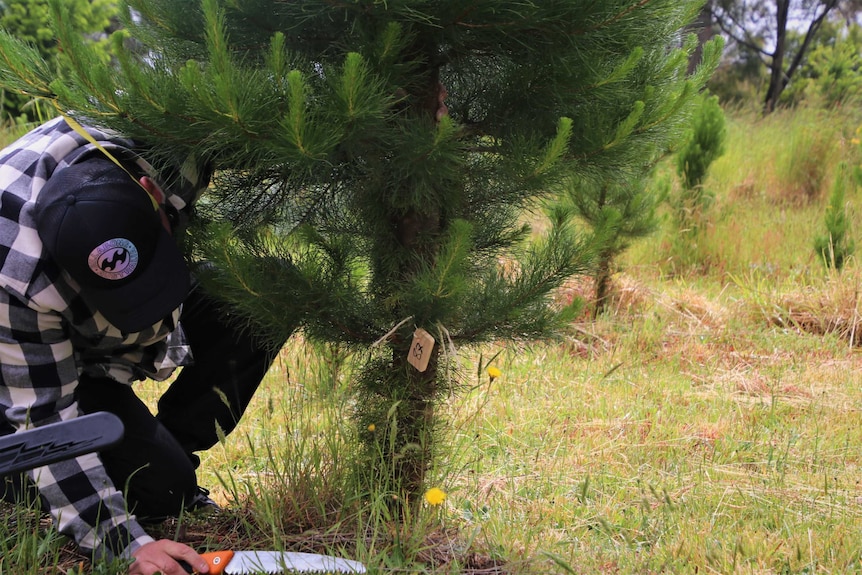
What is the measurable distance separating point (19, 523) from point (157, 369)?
21.3 inches

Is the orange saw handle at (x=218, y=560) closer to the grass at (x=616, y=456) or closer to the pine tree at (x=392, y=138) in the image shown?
the grass at (x=616, y=456)

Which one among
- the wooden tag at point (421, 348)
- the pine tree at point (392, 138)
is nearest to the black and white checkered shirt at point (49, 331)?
the pine tree at point (392, 138)

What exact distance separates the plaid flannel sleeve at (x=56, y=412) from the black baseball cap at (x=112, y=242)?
0.17 m

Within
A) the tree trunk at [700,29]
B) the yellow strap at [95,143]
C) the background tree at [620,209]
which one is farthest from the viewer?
the background tree at [620,209]

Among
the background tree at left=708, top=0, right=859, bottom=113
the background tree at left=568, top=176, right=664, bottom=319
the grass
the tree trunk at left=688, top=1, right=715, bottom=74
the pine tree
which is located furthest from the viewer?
the background tree at left=708, top=0, right=859, bottom=113

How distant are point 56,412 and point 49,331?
0.19m

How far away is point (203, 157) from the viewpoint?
1.72 m

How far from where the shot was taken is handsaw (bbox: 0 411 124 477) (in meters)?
1.20

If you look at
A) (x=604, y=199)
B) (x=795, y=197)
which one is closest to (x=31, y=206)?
(x=604, y=199)

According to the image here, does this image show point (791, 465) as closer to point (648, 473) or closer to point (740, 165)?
point (648, 473)

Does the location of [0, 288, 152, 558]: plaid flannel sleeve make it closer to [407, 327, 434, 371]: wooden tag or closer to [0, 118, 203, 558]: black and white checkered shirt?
[0, 118, 203, 558]: black and white checkered shirt

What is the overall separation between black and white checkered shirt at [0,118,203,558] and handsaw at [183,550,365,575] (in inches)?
7.7

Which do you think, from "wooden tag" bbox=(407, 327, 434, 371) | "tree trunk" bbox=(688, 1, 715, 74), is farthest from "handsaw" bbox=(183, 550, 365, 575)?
"tree trunk" bbox=(688, 1, 715, 74)

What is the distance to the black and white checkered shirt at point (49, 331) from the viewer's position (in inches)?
63.4
